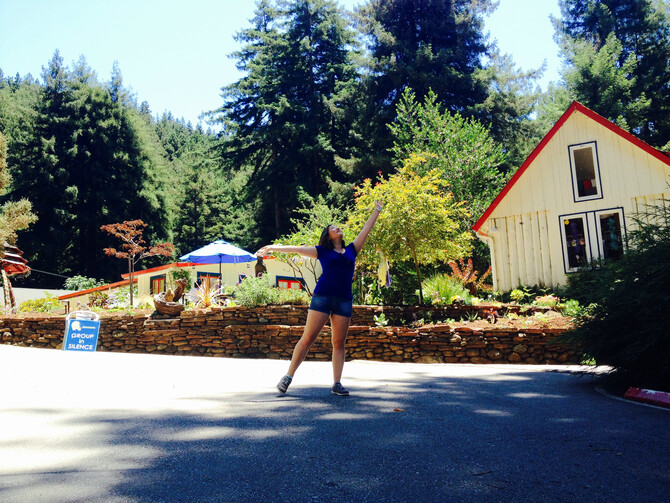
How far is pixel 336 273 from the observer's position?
5113 mm

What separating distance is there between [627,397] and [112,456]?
4.72 m

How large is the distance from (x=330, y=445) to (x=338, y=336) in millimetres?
1862

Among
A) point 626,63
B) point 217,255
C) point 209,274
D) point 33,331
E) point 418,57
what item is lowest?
point 33,331

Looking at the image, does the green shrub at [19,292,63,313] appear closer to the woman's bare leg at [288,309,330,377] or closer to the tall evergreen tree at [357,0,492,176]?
the woman's bare leg at [288,309,330,377]

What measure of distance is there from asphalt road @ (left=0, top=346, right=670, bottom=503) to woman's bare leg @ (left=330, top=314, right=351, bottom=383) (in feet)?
1.19

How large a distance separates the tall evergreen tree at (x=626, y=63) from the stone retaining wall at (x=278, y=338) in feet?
65.4

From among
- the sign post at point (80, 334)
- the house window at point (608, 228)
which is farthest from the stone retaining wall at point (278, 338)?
the house window at point (608, 228)

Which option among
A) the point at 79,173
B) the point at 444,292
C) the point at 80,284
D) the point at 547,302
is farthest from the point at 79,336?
the point at 79,173

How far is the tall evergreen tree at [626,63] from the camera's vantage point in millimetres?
27188

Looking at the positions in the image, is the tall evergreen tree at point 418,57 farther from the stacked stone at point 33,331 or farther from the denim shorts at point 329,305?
the denim shorts at point 329,305

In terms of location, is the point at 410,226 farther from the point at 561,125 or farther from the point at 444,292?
the point at 561,125

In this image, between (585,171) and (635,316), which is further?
(585,171)

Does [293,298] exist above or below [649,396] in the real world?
above

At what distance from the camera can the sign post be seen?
12109mm
